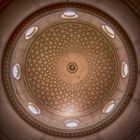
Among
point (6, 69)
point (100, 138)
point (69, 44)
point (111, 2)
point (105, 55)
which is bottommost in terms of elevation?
point (100, 138)

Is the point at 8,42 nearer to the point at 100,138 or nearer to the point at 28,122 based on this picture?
the point at 28,122

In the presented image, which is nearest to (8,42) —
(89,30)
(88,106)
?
(89,30)

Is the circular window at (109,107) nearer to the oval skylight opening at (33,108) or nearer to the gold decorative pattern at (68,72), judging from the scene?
the gold decorative pattern at (68,72)

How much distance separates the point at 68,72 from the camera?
1986 cm

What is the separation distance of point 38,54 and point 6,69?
5.16 m

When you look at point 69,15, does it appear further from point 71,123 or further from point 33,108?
point 71,123

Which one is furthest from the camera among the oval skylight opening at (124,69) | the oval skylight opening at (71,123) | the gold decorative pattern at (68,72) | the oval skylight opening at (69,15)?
the gold decorative pattern at (68,72)

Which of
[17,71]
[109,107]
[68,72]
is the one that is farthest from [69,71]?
[109,107]

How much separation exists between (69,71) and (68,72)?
105mm

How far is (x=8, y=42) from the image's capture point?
534 inches

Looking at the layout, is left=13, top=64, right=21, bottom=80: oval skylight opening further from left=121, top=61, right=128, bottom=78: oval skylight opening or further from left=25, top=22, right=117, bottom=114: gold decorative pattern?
left=121, top=61, right=128, bottom=78: oval skylight opening

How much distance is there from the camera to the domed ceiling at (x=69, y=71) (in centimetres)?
1430

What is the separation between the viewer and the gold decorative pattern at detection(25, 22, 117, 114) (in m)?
18.2

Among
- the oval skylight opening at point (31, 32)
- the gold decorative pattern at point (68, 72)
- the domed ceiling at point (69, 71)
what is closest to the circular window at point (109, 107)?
the domed ceiling at point (69, 71)
